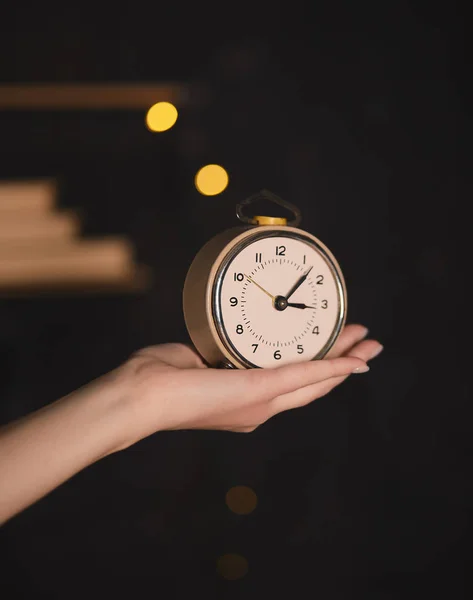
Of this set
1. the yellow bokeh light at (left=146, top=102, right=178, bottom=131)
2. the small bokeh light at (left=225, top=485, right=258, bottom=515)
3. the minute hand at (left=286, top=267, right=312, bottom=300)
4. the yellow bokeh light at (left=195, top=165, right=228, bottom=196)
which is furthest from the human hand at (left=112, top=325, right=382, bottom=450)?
the yellow bokeh light at (left=146, top=102, right=178, bottom=131)

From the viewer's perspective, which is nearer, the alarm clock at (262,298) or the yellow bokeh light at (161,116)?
the alarm clock at (262,298)

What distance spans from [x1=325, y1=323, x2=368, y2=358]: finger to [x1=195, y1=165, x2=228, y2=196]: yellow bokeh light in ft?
3.62

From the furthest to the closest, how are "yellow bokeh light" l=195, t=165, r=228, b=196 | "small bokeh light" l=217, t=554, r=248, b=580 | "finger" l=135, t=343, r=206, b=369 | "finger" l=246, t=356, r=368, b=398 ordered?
1. "yellow bokeh light" l=195, t=165, r=228, b=196
2. "small bokeh light" l=217, t=554, r=248, b=580
3. "finger" l=135, t=343, r=206, b=369
4. "finger" l=246, t=356, r=368, b=398

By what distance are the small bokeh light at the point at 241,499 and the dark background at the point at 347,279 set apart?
2cm

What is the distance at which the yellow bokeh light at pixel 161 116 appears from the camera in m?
2.37

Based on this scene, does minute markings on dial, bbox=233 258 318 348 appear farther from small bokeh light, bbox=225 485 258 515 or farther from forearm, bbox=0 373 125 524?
small bokeh light, bbox=225 485 258 515

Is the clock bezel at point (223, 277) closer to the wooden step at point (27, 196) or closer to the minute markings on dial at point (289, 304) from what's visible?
the minute markings on dial at point (289, 304)

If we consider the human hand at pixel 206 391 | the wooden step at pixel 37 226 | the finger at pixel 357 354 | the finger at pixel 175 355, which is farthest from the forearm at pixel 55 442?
the wooden step at pixel 37 226

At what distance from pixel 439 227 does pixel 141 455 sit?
1331 mm

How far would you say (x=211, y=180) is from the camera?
2.37 meters

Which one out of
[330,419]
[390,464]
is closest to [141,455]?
[330,419]

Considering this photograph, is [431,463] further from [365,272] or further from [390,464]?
[365,272]

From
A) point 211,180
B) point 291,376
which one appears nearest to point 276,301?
point 291,376

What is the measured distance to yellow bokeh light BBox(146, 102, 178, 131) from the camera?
2.37 metres
